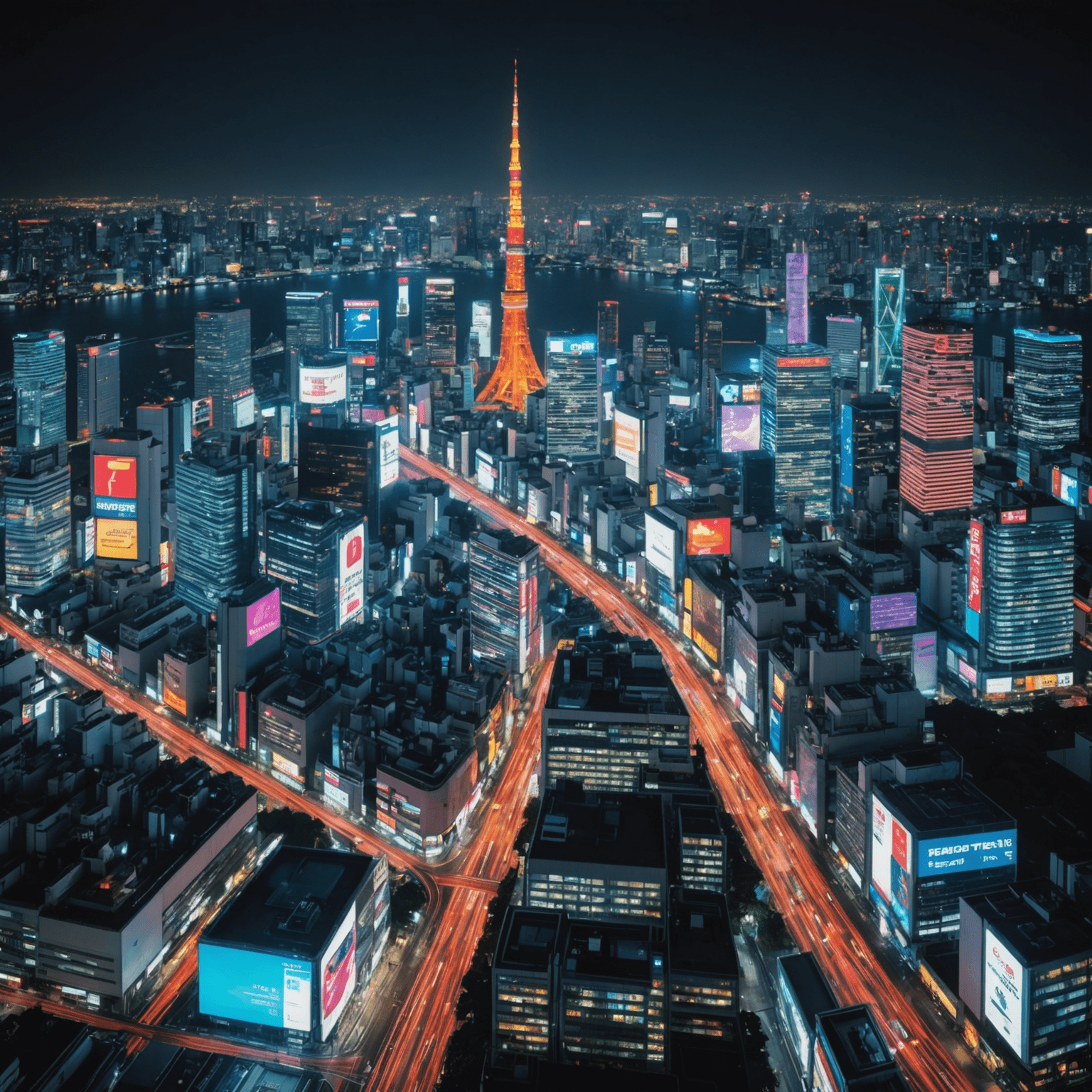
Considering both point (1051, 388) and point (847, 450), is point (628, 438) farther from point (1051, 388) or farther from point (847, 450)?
point (1051, 388)

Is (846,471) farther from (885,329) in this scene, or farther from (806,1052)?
(806,1052)

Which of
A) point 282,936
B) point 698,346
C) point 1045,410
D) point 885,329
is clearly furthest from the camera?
point 698,346

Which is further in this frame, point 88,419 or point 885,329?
point 885,329

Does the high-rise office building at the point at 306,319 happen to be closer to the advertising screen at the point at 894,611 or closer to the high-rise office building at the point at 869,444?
the high-rise office building at the point at 869,444

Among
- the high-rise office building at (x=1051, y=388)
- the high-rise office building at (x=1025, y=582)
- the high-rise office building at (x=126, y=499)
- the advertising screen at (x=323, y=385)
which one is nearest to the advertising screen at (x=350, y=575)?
the high-rise office building at (x=126, y=499)

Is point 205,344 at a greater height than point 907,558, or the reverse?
point 205,344

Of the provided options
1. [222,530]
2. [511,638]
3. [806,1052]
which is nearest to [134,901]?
[806,1052]

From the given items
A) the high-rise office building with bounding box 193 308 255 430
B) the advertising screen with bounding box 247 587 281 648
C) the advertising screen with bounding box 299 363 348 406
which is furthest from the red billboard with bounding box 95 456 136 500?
the advertising screen with bounding box 299 363 348 406
